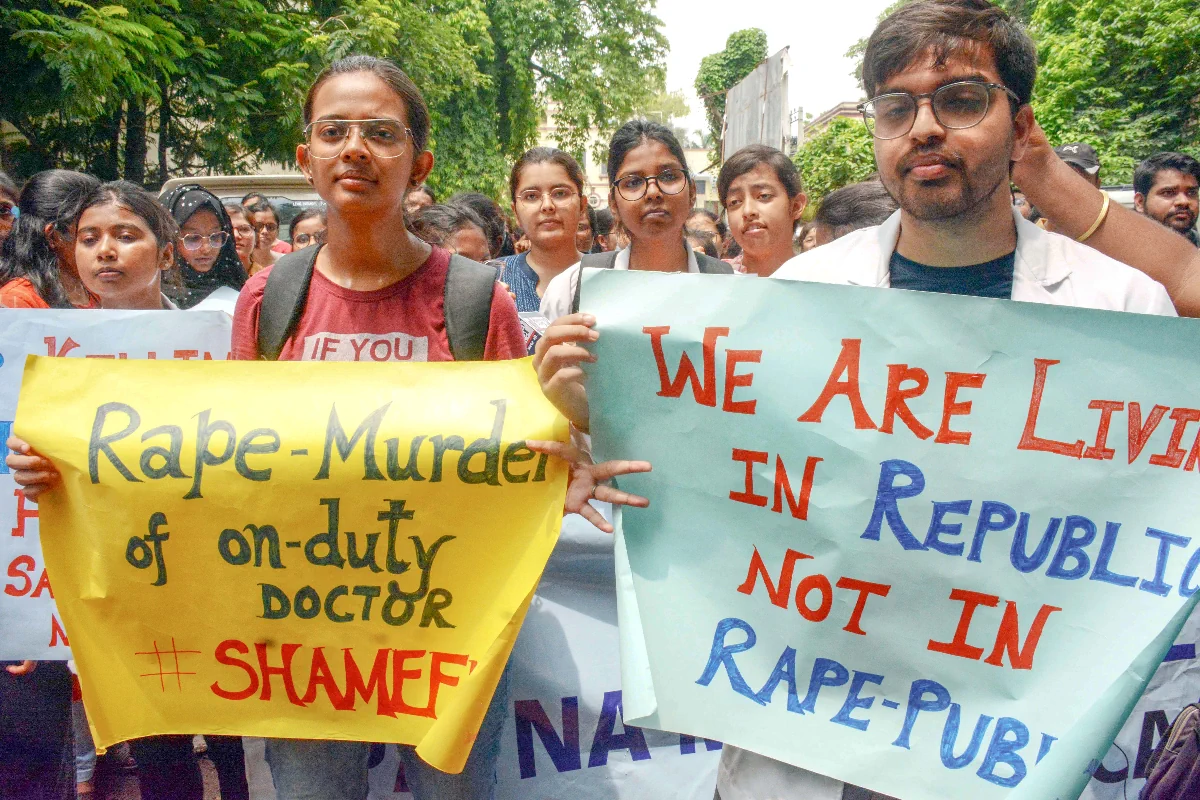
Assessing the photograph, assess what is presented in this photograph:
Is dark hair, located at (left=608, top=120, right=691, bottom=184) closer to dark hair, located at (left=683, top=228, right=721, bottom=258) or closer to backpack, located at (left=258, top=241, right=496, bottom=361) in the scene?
backpack, located at (left=258, top=241, right=496, bottom=361)

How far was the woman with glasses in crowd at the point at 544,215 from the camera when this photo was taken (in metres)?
3.75

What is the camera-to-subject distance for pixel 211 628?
1.86 meters

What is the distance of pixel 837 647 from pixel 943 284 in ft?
2.34

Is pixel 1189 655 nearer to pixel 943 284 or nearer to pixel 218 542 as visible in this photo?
pixel 943 284

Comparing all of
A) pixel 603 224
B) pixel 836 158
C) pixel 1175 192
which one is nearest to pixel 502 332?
pixel 1175 192

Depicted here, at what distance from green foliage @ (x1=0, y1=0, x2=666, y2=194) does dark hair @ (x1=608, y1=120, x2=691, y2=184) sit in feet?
24.5

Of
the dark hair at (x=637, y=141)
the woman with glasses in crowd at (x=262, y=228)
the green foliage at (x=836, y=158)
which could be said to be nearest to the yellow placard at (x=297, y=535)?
the dark hair at (x=637, y=141)

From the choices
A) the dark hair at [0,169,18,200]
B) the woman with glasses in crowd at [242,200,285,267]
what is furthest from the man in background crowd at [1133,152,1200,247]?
the dark hair at [0,169,18,200]

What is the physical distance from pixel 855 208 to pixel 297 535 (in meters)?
2.35

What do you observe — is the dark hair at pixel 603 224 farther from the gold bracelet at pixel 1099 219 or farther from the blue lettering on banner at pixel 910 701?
the blue lettering on banner at pixel 910 701

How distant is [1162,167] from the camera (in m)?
5.30

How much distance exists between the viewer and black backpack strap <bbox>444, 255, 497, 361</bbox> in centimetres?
195

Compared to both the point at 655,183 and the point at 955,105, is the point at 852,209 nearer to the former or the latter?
the point at 655,183

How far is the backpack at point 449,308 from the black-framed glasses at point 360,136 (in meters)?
0.26
